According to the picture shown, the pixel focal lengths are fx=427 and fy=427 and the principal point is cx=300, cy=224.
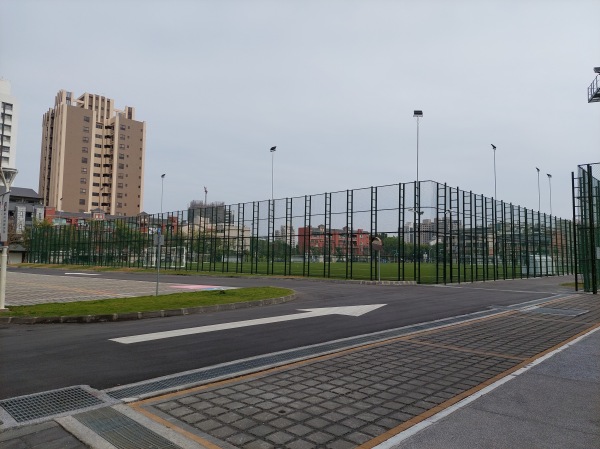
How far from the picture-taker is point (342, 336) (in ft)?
29.1

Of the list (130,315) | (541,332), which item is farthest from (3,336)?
(541,332)

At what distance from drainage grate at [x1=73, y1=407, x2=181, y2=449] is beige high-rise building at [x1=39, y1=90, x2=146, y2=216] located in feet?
405

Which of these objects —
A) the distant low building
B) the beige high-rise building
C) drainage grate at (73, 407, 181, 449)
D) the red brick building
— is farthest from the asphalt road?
the beige high-rise building

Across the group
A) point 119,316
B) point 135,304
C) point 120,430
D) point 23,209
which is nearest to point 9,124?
point 23,209

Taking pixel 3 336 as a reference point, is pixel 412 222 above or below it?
above

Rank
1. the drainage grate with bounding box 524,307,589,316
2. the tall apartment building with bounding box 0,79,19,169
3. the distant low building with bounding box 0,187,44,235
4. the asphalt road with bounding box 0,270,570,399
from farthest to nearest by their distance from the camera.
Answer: the distant low building with bounding box 0,187,44,235, the tall apartment building with bounding box 0,79,19,169, the drainage grate with bounding box 524,307,589,316, the asphalt road with bounding box 0,270,570,399

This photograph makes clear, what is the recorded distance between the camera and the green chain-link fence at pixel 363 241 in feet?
91.2

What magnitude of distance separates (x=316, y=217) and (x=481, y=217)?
1303cm

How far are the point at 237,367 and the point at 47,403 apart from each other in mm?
2420

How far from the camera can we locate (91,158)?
4609 inches

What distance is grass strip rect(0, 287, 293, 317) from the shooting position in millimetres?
11570

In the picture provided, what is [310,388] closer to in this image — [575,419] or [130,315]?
[575,419]

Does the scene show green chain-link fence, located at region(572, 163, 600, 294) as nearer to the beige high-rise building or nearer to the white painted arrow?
the white painted arrow

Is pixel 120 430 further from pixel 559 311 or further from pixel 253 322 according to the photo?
pixel 559 311
